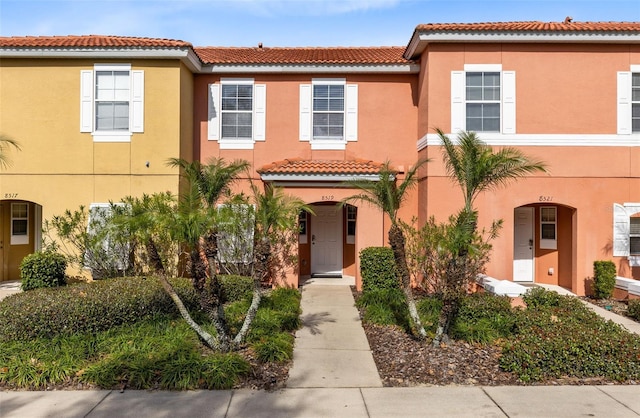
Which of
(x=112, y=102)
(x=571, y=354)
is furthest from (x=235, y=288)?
(x=571, y=354)

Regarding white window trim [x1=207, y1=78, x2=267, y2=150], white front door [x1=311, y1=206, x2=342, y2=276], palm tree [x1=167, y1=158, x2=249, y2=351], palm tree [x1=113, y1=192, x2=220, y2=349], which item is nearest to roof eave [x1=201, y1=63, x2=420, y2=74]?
white window trim [x1=207, y1=78, x2=267, y2=150]

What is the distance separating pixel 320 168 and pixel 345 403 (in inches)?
272

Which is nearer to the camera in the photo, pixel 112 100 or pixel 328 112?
pixel 112 100

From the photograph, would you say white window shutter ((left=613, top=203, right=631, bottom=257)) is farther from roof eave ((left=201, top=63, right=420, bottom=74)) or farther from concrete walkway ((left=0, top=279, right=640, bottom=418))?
roof eave ((left=201, top=63, right=420, bottom=74))

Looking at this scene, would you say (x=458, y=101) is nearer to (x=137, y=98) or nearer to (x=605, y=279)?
(x=605, y=279)

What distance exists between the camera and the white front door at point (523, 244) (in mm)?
12125

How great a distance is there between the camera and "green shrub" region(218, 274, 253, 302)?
383 inches

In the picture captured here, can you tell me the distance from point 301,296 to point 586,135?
334 inches

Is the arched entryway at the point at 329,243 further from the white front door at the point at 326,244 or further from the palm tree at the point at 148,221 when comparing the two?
the palm tree at the point at 148,221

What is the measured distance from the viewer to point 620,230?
1073cm

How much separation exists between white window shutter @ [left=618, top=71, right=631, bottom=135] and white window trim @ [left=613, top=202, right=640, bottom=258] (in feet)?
6.31

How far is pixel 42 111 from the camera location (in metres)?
11.2

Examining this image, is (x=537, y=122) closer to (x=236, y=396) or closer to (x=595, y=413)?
(x=595, y=413)

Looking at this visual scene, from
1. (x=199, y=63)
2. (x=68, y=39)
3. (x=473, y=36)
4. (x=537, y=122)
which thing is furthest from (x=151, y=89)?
(x=537, y=122)
